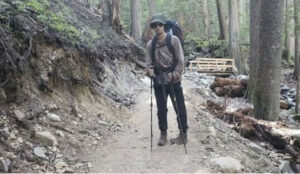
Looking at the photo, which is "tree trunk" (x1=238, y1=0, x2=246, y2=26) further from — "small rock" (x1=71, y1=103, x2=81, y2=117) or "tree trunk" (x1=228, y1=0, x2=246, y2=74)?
"small rock" (x1=71, y1=103, x2=81, y2=117)

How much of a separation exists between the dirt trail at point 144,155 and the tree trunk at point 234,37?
15.6m

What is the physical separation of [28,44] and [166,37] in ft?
8.22

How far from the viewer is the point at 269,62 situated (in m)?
8.94

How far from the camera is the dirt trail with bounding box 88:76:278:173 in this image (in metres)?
5.14

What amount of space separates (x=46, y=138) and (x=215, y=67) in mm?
17951

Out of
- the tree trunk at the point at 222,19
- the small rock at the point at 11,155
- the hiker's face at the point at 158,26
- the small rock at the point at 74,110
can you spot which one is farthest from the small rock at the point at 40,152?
the tree trunk at the point at 222,19

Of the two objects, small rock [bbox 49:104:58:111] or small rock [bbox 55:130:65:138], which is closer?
small rock [bbox 55:130:65:138]

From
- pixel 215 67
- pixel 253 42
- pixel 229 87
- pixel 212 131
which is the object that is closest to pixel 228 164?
pixel 212 131

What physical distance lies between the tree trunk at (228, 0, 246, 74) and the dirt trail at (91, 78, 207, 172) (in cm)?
1556

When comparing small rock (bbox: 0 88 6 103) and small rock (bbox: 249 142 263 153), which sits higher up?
small rock (bbox: 0 88 6 103)

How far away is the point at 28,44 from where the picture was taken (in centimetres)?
623

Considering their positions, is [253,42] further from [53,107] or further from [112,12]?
[53,107]

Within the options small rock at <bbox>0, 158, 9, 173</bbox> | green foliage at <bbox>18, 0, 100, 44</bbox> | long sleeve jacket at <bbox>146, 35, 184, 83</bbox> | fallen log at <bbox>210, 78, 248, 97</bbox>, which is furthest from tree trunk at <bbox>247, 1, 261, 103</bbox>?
small rock at <bbox>0, 158, 9, 173</bbox>

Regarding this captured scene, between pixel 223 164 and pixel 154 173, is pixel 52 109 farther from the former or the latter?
pixel 223 164
